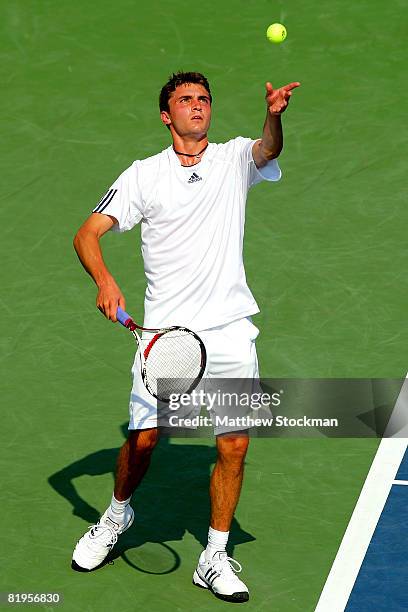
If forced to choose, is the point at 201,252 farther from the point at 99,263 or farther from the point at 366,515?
the point at 366,515

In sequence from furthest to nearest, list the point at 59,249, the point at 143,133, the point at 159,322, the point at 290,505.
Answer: the point at 143,133, the point at 59,249, the point at 290,505, the point at 159,322

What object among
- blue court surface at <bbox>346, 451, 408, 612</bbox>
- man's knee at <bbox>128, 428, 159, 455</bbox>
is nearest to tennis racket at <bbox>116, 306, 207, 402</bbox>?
man's knee at <bbox>128, 428, 159, 455</bbox>

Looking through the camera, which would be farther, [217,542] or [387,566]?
[387,566]

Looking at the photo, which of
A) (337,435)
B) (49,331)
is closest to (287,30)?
(49,331)

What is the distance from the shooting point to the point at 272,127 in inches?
381

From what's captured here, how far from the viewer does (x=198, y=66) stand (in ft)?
54.1

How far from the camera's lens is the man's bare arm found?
9367 millimetres

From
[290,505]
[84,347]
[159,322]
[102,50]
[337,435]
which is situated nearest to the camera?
[159,322]

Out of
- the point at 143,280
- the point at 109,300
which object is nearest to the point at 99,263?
the point at 109,300

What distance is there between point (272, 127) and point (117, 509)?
2684 mm

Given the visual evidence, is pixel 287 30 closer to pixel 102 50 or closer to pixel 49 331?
pixel 102 50

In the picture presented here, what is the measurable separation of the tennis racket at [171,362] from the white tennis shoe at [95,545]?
38.9 inches

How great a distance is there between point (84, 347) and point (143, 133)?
3.48 meters

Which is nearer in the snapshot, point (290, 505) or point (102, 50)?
point (290, 505)
